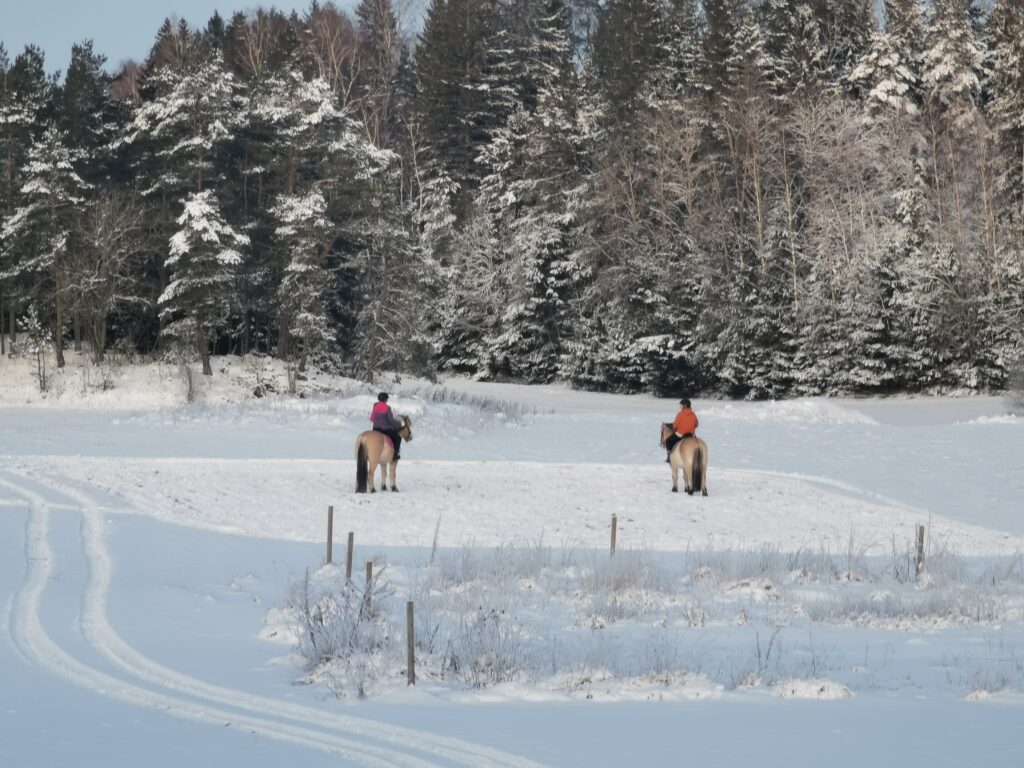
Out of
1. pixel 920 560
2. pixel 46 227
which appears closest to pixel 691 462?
pixel 920 560

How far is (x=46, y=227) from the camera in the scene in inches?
2010

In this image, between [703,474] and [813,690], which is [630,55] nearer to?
[703,474]

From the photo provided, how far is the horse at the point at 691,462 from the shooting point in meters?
24.1

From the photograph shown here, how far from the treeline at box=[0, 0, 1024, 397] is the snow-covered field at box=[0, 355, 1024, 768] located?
20.7 meters

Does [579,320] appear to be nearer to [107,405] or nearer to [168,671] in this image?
[107,405]

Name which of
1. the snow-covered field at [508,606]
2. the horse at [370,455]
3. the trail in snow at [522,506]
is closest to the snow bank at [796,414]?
the snow-covered field at [508,606]

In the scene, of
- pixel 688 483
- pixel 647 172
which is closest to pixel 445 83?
pixel 647 172

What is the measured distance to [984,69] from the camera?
57.9 metres

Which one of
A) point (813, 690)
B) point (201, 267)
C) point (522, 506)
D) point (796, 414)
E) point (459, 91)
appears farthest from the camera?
point (459, 91)

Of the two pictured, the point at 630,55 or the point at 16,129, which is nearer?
the point at 16,129

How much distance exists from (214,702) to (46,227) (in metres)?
46.8

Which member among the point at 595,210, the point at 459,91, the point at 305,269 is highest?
the point at 459,91

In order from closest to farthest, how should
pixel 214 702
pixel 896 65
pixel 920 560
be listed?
pixel 214 702, pixel 920 560, pixel 896 65

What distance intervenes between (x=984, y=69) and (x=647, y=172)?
55.7 ft
